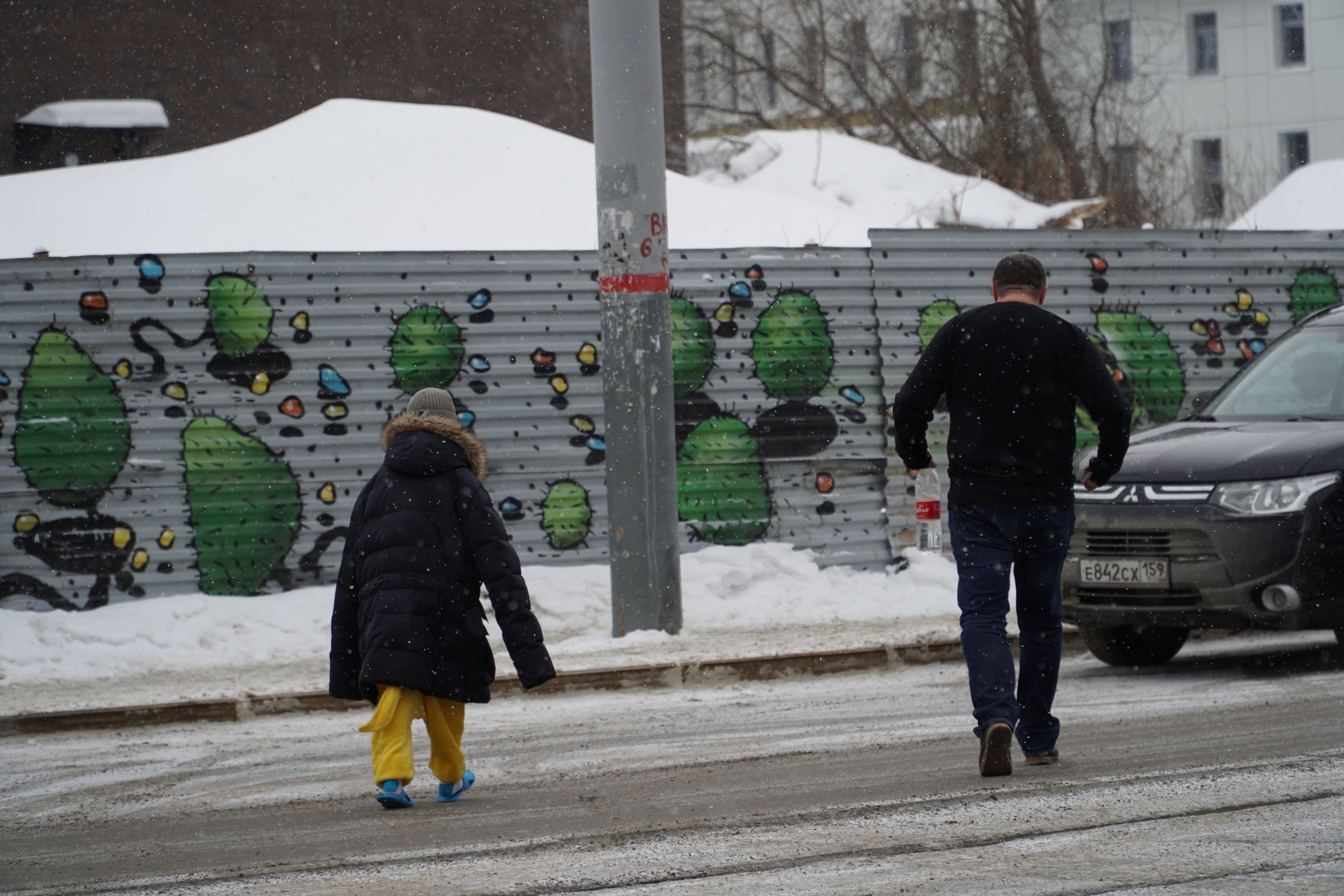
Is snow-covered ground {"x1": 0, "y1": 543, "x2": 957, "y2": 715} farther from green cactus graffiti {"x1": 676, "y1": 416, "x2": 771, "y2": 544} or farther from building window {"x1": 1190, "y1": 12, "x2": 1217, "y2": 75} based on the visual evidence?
building window {"x1": 1190, "y1": 12, "x2": 1217, "y2": 75}

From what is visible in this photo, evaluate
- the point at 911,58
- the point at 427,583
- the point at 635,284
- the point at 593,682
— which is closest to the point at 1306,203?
the point at 911,58

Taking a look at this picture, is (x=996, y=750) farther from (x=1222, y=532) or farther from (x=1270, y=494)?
(x=1270, y=494)

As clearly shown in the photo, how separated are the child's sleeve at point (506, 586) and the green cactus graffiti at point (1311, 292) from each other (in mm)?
10057

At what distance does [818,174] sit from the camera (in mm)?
23500

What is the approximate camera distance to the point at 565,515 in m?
11.4

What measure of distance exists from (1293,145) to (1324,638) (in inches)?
1618

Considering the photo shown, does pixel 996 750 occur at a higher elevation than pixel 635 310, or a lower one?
lower

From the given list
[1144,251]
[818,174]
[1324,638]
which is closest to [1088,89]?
[818,174]

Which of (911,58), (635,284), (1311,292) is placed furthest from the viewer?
(911,58)

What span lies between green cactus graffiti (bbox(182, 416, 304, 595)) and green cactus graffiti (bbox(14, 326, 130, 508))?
0.52 metres

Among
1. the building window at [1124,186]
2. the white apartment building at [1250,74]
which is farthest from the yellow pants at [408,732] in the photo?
the white apartment building at [1250,74]

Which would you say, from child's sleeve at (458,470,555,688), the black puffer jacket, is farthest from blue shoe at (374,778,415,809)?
child's sleeve at (458,470,555,688)

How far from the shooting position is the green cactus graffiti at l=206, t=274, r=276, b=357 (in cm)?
1084

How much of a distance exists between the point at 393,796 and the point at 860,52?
85.2 ft
